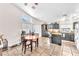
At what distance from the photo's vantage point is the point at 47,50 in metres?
2.20

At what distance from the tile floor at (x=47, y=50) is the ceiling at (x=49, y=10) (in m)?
0.36

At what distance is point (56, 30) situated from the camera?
7.20 feet

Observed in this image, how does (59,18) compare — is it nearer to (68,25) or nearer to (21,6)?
(68,25)

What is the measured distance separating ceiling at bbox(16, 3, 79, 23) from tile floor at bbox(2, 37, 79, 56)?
36cm

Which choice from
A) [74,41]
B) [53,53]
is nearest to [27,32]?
[53,53]

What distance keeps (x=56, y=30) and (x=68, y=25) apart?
A: 207 millimetres

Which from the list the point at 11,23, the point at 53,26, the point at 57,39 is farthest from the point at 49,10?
the point at 11,23

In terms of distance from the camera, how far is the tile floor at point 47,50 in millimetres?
2168

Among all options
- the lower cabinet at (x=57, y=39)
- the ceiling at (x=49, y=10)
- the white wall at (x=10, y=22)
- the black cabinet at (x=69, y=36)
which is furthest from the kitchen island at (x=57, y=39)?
the white wall at (x=10, y=22)

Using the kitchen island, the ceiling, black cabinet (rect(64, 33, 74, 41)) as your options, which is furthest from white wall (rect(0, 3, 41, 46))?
black cabinet (rect(64, 33, 74, 41))

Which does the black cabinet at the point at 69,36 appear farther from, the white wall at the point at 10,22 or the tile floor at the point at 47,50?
the white wall at the point at 10,22

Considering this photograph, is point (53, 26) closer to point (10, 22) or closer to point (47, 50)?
point (47, 50)

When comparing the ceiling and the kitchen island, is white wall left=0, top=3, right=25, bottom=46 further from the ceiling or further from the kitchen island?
the kitchen island

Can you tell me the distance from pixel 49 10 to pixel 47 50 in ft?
2.13
